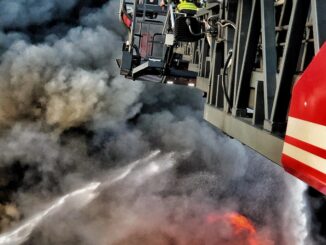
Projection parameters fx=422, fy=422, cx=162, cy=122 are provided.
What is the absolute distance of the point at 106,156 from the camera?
50.9 feet

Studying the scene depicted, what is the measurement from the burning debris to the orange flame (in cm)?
4

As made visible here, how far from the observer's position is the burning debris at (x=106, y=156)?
14648 millimetres

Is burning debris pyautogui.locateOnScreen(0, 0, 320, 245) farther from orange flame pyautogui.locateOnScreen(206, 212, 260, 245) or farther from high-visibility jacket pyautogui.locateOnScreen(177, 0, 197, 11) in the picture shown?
high-visibility jacket pyautogui.locateOnScreen(177, 0, 197, 11)

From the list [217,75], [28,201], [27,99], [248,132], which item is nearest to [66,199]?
[28,201]

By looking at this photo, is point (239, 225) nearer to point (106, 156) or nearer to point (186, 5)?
point (106, 156)

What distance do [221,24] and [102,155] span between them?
38.3 ft

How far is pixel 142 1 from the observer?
8023 millimetres

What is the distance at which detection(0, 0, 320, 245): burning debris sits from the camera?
14648 millimetres

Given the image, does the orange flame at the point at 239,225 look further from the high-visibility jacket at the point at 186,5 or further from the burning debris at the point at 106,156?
the high-visibility jacket at the point at 186,5

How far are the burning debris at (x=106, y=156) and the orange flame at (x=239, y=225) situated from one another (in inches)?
1.5

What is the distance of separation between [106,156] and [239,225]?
562 centimetres

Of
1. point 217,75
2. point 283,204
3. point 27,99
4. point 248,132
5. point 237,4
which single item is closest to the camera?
point 248,132

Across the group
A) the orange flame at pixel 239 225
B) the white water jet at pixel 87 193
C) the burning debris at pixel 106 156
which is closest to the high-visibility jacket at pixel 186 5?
the burning debris at pixel 106 156

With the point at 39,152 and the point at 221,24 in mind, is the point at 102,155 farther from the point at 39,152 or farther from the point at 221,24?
the point at 221,24
